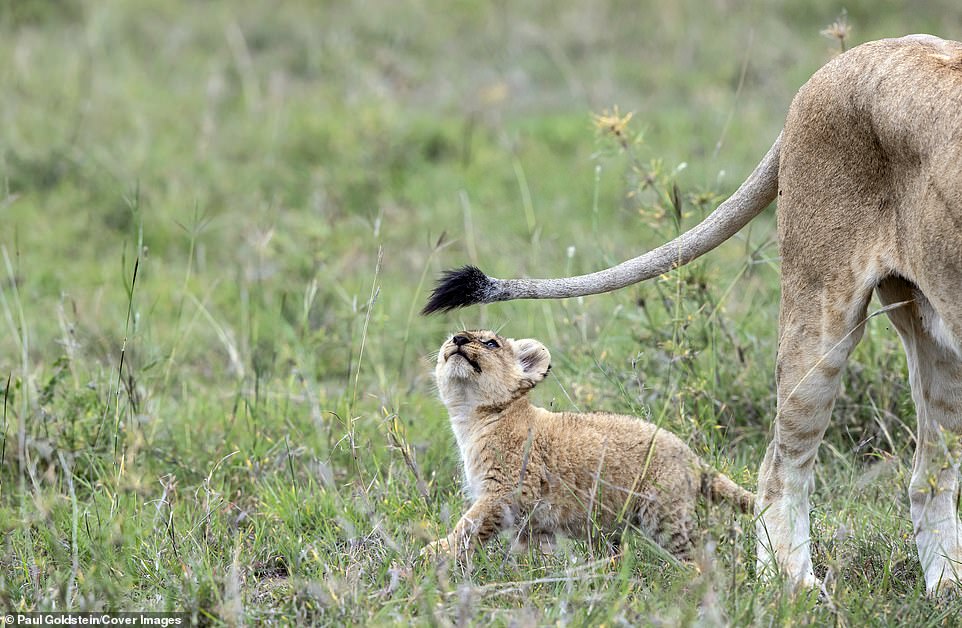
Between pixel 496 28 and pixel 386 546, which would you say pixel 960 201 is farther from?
pixel 496 28

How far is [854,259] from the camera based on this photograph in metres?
3.68

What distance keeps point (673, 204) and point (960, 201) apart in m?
1.55

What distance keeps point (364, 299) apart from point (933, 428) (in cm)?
314

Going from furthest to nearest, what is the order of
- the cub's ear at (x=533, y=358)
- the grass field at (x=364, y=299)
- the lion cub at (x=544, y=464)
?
the cub's ear at (x=533, y=358) < the lion cub at (x=544, y=464) < the grass field at (x=364, y=299)

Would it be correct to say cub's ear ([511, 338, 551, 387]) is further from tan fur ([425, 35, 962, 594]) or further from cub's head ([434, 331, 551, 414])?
tan fur ([425, 35, 962, 594])

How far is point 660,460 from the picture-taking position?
391 centimetres

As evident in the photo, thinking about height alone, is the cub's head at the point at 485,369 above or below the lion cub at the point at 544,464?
above

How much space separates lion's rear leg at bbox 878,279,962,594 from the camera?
12.9 ft

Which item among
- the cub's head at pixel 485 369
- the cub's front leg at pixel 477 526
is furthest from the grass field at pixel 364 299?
the cub's head at pixel 485 369

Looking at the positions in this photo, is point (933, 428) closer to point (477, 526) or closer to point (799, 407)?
point (799, 407)

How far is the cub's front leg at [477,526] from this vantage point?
3750mm

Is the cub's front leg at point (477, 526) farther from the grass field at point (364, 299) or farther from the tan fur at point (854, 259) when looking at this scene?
the tan fur at point (854, 259)

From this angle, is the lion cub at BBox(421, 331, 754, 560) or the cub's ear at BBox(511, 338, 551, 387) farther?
the cub's ear at BBox(511, 338, 551, 387)

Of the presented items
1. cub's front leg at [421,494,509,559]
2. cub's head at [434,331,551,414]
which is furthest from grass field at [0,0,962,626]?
cub's head at [434,331,551,414]
